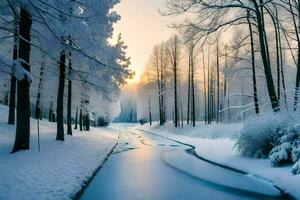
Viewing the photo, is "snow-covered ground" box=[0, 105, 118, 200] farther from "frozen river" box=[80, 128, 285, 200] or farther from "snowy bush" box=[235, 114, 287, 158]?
"snowy bush" box=[235, 114, 287, 158]

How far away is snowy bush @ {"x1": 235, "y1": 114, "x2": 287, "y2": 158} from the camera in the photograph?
14367mm

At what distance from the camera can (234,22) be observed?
59.4 feet

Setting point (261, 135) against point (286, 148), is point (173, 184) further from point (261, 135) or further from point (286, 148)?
point (261, 135)

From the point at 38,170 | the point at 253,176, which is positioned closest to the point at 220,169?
the point at 253,176

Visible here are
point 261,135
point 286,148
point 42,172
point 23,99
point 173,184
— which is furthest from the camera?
point 261,135

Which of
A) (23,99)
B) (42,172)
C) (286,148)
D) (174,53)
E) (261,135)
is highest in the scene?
(174,53)

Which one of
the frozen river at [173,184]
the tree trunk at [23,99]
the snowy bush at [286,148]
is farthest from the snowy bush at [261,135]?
the tree trunk at [23,99]

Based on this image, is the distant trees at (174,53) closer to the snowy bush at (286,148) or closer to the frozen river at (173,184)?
the frozen river at (173,184)

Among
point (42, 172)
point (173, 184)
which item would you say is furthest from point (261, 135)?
point (42, 172)

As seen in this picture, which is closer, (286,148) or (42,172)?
(42,172)

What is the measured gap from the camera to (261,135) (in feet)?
48.5

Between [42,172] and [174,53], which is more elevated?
[174,53]

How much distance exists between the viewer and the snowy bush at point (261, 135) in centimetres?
1437

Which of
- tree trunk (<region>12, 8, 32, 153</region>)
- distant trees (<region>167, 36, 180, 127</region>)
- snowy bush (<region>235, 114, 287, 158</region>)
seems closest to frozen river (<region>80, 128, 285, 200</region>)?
snowy bush (<region>235, 114, 287, 158</region>)
